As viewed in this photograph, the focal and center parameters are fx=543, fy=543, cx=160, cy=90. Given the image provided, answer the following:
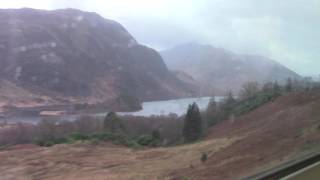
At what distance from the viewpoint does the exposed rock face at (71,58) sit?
65.6 meters

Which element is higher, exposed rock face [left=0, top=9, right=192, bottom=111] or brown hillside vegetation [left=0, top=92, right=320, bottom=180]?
exposed rock face [left=0, top=9, right=192, bottom=111]

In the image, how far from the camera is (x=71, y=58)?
7175 cm

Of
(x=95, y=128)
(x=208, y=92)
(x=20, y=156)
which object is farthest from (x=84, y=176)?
(x=208, y=92)

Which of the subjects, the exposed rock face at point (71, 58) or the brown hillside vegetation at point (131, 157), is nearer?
the brown hillside vegetation at point (131, 157)

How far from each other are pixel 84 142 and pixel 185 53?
14720 mm

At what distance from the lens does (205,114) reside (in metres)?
26.5

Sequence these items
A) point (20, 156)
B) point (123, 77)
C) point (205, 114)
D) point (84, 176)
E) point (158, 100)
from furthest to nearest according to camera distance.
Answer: point (123, 77)
point (158, 100)
point (205, 114)
point (20, 156)
point (84, 176)

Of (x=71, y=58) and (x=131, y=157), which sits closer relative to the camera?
(x=131, y=157)

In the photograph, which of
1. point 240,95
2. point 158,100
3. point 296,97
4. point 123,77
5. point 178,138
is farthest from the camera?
point 123,77

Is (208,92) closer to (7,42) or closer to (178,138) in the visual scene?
(178,138)

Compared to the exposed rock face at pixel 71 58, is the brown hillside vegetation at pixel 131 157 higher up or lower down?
lower down

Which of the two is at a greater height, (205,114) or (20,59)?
(20,59)

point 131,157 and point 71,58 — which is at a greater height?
point 71,58

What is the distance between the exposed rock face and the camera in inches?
2584
